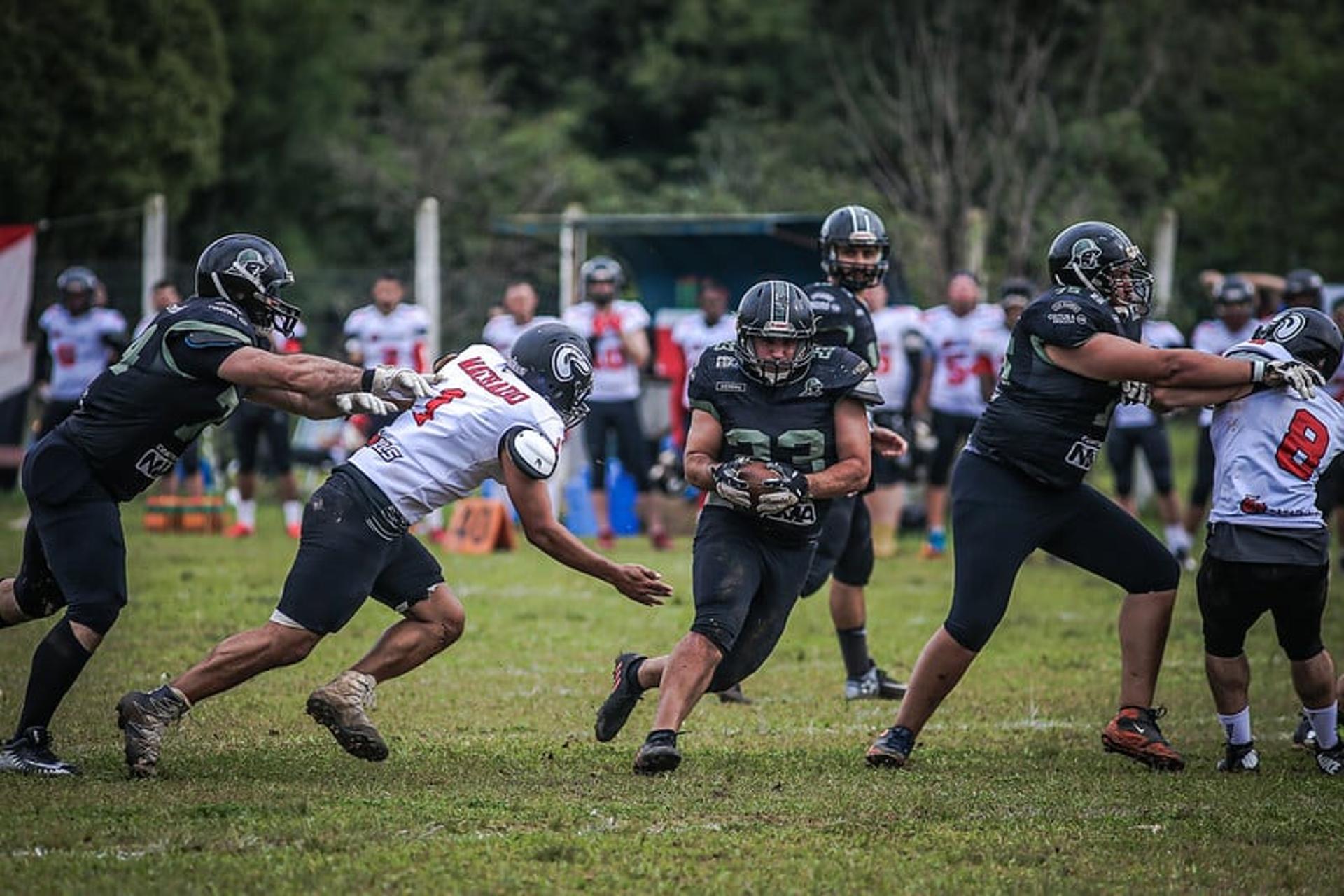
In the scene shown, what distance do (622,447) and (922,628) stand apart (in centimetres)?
474

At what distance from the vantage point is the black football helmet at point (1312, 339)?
6988 mm

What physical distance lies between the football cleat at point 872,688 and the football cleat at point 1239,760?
79.9 inches

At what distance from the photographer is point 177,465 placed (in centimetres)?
1711

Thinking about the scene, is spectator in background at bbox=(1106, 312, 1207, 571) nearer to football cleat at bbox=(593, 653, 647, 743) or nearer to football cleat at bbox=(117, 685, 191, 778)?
football cleat at bbox=(593, 653, 647, 743)

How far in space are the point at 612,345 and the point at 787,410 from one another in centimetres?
858

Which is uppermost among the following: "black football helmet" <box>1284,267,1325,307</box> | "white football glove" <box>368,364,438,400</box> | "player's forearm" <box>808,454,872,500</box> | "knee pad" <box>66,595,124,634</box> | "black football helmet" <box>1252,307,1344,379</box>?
"black football helmet" <box>1252,307,1344,379</box>

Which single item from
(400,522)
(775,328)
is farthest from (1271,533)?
(400,522)

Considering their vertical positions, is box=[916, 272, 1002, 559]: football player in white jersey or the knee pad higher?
the knee pad

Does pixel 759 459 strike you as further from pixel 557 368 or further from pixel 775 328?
pixel 557 368

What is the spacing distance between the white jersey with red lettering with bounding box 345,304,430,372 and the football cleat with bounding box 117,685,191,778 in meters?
9.39

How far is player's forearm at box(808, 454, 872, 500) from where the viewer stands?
6.82 meters

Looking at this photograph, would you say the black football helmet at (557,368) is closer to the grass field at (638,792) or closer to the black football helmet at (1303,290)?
the grass field at (638,792)

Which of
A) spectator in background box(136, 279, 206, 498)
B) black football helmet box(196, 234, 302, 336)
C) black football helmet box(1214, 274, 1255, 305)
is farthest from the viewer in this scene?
spectator in background box(136, 279, 206, 498)

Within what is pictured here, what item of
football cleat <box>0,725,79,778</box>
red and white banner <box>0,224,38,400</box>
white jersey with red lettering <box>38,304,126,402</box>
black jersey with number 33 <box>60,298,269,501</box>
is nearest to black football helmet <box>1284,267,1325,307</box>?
black jersey with number 33 <box>60,298,269,501</box>
